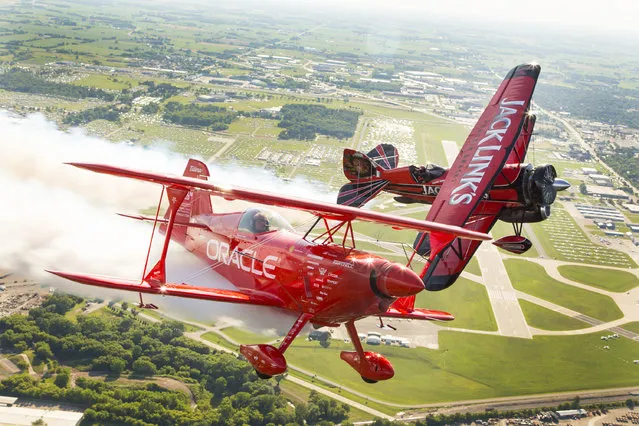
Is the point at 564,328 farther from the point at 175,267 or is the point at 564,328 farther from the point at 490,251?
the point at 175,267

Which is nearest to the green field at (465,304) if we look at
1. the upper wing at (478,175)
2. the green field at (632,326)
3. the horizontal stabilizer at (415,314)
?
the green field at (632,326)

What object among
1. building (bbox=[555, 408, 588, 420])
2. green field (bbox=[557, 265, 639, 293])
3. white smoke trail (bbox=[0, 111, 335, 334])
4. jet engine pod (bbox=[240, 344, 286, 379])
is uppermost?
jet engine pod (bbox=[240, 344, 286, 379])

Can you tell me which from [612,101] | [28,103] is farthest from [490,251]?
[612,101]

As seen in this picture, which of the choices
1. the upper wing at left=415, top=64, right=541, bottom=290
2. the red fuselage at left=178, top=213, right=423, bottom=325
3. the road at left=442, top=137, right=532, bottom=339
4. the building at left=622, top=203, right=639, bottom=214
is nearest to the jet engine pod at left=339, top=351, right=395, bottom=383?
the red fuselage at left=178, top=213, right=423, bottom=325

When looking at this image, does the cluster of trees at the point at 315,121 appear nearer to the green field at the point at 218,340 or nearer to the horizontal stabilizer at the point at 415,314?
the green field at the point at 218,340

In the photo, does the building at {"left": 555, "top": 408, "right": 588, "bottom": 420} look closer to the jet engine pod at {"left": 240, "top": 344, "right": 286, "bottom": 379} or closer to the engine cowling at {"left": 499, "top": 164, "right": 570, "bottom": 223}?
the engine cowling at {"left": 499, "top": 164, "right": 570, "bottom": 223}

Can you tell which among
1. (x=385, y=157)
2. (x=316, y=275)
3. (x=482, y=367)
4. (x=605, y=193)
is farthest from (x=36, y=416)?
(x=605, y=193)
